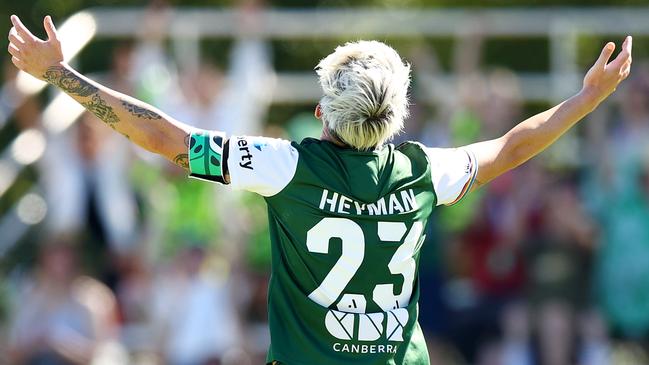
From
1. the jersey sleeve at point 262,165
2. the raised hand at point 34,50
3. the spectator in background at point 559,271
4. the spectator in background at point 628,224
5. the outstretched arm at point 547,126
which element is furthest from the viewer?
the spectator in background at point 628,224

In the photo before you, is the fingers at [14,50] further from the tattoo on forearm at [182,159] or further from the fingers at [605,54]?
the fingers at [605,54]

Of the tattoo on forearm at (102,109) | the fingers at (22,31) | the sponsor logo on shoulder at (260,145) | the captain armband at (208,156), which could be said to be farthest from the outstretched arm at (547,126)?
the fingers at (22,31)

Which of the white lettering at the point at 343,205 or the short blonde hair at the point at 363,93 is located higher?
the short blonde hair at the point at 363,93

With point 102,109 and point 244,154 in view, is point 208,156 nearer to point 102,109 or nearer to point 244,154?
point 244,154

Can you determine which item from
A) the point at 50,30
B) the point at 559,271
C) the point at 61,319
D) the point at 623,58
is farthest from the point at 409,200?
the point at 61,319

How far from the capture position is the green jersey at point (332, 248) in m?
4.91

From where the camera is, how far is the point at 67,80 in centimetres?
508

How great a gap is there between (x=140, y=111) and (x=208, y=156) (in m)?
0.33

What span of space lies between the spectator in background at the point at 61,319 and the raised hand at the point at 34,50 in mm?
5014

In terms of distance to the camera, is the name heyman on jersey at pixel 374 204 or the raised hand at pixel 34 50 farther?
the raised hand at pixel 34 50

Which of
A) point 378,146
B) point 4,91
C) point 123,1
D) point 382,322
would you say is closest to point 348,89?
point 378,146

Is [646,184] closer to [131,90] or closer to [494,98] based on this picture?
[494,98]

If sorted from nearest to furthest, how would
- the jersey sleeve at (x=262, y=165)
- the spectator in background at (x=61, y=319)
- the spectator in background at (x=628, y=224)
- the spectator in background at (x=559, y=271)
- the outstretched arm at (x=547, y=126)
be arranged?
the jersey sleeve at (x=262, y=165), the outstretched arm at (x=547, y=126), the spectator in background at (x=61, y=319), the spectator in background at (x=559, y=271), the spectator in background at (x=628, y=224)

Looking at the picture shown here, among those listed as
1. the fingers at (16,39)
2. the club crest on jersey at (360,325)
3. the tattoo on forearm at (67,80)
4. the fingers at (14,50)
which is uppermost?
the fingers at (16,39)
